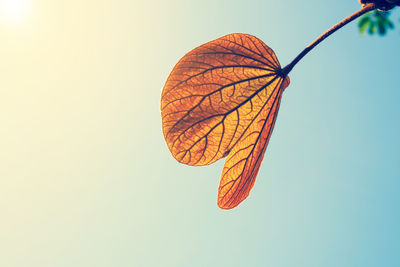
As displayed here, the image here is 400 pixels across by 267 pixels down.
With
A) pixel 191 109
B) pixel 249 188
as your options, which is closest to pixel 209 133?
pixel 191 109

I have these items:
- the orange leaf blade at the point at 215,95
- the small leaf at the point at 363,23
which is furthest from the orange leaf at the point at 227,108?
the small leaf at the point at 363,23

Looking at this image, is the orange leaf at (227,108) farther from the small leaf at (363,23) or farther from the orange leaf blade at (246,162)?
the small leaf at (363,23)

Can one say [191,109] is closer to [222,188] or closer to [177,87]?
[177,87]

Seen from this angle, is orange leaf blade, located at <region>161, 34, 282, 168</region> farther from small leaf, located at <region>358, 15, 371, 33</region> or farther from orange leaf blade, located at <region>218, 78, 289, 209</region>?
small leaf, located at <region>358, 15, 371, 33</region>

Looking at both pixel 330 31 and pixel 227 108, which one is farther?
pixel 227 108

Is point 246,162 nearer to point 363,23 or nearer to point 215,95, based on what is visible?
point 215,95

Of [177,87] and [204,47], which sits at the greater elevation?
[204,47]

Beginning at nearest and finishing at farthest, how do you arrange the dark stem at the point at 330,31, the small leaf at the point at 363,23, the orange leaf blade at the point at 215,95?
the dark stem at the point at 330,31
the orange leaf blade at the point at 215,95
the small leaf at the point at 363,23

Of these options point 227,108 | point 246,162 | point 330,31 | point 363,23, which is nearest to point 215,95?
point 227,108
